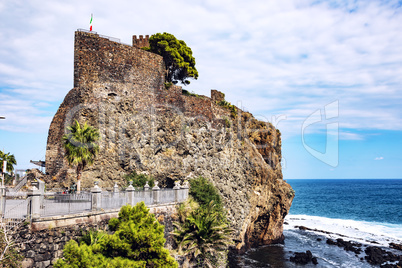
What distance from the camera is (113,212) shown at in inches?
683

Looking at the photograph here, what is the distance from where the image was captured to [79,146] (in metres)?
20.4

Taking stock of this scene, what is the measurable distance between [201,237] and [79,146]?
10102mm

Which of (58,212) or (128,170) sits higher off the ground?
(128,170)

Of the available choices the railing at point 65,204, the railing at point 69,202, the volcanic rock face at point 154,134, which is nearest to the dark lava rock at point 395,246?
the volcanic rock face at point 154,134

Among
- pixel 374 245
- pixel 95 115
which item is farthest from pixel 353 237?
pixel 95 115

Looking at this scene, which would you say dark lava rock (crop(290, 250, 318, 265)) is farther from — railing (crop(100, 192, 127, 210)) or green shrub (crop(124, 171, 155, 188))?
railing (crop(100, 192, 127, 210))

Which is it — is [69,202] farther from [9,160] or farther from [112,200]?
[9,160]

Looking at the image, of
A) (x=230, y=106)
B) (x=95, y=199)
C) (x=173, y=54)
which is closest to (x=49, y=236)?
(x=95, y=199)

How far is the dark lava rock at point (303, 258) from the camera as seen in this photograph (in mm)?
37250

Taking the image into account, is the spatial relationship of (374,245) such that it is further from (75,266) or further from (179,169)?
(75,266)

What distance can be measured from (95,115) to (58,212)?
1268 cm

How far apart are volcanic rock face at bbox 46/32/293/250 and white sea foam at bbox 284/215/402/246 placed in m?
20.1

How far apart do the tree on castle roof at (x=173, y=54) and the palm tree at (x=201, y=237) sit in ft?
57.7

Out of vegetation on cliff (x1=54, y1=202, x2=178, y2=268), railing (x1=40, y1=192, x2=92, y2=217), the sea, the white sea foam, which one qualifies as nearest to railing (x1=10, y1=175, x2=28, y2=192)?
railing (x1=40, y1=192, x2=92, y2=217)
